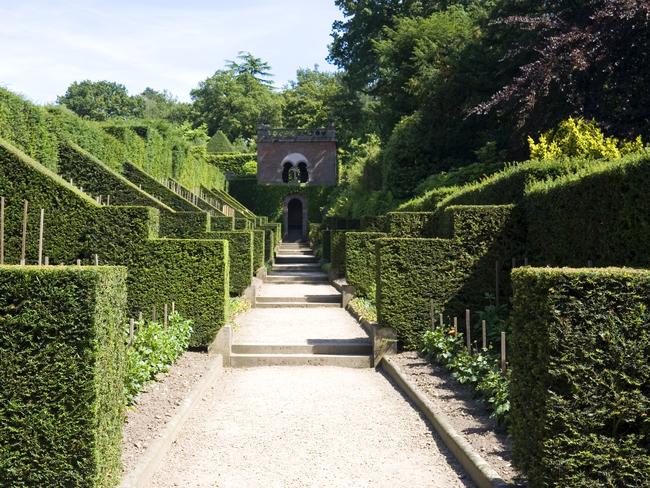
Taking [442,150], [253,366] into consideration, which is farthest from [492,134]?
[253,366]

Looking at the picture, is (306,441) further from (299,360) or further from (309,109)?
(309,109)

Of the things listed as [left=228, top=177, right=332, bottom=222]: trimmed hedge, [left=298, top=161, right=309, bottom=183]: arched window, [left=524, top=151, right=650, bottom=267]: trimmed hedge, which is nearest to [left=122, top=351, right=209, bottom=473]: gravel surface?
[left=524, top=151, right=650, bottom=267]: trimmed hedge

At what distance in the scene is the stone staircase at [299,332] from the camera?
11258 mm

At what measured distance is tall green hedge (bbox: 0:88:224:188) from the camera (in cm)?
1720

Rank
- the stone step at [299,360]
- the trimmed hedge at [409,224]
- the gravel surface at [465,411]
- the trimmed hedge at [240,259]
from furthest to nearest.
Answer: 1. the trimmed hedge at [240,259]
2. the trimmed hedge at [409,224]
3. the stone step at [299,360]
4. the gravel surface at [465,411]

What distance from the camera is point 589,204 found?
8531mm

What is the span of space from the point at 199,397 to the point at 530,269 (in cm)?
Answer: 507

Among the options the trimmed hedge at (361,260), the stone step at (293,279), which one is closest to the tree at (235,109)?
the stone step at (293,279)

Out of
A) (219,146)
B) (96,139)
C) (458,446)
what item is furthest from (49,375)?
(219,146)

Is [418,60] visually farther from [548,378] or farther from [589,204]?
[548,378]

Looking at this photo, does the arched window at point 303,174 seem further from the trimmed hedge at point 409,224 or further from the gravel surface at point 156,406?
the gravel surface at point 156,406

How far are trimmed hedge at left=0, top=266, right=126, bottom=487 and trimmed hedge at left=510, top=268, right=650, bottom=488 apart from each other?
10.1ft

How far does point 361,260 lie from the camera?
56.9 feet

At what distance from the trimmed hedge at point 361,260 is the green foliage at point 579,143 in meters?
4.43
